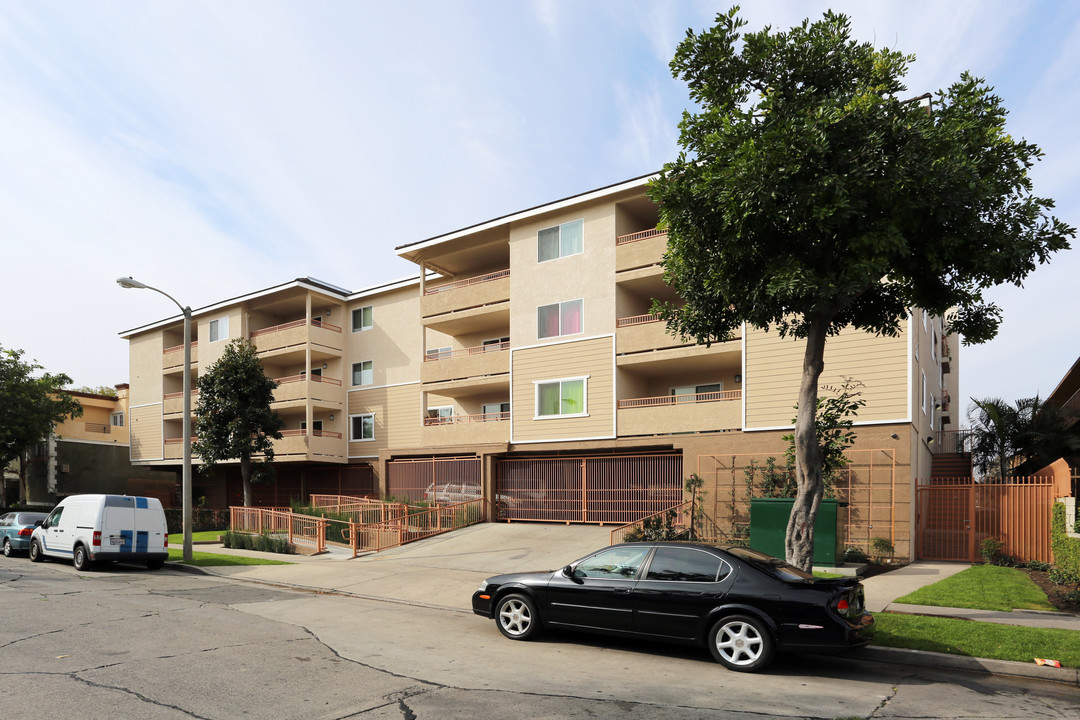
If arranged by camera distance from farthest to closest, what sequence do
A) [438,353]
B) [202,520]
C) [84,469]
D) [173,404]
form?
[84,469]
[173,404]
[202,520]
[438,353]

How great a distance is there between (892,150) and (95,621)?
12995mm

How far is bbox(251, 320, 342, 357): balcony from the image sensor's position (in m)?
35.7

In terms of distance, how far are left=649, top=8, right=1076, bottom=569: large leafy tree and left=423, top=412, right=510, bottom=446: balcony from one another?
17.0 meters

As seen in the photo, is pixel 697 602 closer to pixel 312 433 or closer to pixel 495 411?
pixel 495 411

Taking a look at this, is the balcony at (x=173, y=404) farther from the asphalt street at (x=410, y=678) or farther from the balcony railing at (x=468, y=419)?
the asphalt street at (x=410, y=678)

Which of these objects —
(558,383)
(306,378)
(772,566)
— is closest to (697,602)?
(772,566)

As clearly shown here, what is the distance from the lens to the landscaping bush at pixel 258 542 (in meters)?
22.0

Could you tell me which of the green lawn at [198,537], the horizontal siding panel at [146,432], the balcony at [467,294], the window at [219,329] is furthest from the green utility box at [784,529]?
the horizontal siding panel at [146,432]

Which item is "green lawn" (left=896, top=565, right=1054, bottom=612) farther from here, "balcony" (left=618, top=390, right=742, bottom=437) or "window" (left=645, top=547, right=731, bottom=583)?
"balcony" (left=618, top=390, right=742, bottom=437)

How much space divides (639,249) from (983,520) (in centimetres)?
1259

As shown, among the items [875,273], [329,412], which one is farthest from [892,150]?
[329,412]

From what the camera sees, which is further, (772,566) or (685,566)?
(685,566)

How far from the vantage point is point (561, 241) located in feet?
89.2

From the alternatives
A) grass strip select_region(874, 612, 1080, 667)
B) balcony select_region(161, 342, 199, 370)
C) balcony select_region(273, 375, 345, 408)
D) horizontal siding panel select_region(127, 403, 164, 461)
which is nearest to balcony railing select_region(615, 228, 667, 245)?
grass strip select_region(874, 612, 1080, 667)
